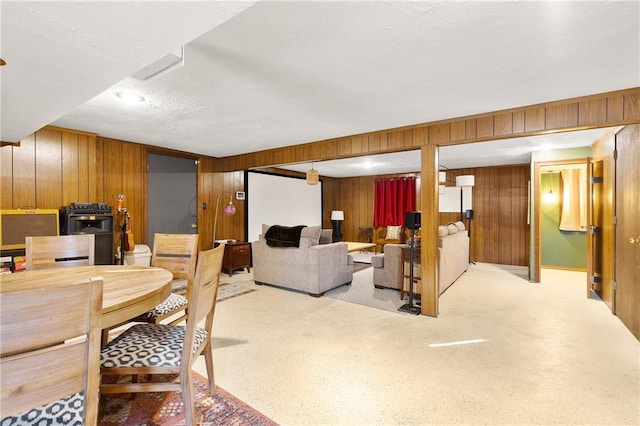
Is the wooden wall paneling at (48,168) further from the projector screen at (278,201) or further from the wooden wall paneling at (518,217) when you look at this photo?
the wooden wall paneling at (518,217)

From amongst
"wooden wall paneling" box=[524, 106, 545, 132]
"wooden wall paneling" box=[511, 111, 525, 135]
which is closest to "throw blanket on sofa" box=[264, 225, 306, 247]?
"wooden wall paneling" box=[511, 111, 525, 135]

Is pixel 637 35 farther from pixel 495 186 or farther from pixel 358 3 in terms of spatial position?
pixel 495 186

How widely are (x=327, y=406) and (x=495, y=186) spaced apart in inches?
262

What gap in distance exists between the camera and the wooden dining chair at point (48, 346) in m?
0.77

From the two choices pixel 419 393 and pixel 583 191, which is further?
pixel 583 191

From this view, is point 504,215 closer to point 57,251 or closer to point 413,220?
point 413,220

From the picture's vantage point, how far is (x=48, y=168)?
12.1 ft

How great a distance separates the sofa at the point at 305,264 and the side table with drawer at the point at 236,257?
28.7 inches

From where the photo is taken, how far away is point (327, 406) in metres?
1.84

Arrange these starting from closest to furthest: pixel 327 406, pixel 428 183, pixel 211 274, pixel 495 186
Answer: pixel 211 274 → pixel 327 406 → pixel 428 183 → pixel 495 186

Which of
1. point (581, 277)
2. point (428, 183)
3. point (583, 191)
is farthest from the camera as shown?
point (583, 191)

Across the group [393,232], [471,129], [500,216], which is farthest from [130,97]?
[500,216]

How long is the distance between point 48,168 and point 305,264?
3450 millimetres

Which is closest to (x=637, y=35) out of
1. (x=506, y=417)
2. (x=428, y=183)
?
(x=428, y=183)
